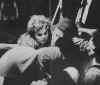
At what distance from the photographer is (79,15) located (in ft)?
9.58

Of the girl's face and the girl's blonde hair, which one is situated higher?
the girl's blonde hair

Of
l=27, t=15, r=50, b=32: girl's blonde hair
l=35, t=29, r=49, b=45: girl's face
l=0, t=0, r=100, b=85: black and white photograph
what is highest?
l=27, t=15, r=50, b=32: girl's blonde hair

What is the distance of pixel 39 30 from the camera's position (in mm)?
2207

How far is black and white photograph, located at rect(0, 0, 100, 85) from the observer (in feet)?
6.89

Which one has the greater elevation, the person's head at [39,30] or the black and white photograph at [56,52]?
the person's head at [39,30]

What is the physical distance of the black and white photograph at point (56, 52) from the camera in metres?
2.10

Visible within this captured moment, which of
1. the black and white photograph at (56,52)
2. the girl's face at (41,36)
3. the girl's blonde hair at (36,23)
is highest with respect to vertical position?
the girl's blonde hair at (36,23)

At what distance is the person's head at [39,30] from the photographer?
2.20 metres

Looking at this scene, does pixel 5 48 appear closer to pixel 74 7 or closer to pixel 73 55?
pixel 73 55

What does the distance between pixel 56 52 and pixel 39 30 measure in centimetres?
19

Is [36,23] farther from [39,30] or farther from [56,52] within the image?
[56,52]

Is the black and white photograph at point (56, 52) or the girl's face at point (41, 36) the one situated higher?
the girl's face at point (41, 36)

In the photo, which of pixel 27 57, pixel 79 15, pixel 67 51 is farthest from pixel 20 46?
pixel 79 15

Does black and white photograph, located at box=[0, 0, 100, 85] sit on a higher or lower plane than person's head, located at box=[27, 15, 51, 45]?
lower
